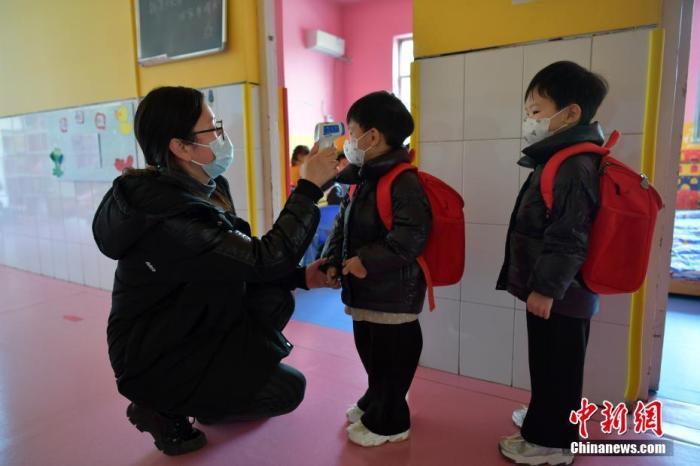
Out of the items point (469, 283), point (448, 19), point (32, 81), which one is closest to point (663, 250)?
point (469, 283)

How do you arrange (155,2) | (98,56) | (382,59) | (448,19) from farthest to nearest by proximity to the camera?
(382,59) < (98,56) < (155,2) < (448,19)

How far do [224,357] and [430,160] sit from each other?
119 centimetres

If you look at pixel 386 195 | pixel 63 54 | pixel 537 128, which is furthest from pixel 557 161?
pixel 63 54

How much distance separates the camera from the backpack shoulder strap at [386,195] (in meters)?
1.49

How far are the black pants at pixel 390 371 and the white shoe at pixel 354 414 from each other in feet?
0.31

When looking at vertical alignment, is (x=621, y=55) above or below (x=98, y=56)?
below

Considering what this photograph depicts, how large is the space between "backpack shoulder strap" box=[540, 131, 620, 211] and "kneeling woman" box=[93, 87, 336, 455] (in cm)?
63

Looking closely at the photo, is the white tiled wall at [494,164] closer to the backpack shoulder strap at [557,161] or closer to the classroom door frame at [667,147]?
the classroom door frame at [667,147]

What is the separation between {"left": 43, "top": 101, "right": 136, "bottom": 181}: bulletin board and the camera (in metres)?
3.29

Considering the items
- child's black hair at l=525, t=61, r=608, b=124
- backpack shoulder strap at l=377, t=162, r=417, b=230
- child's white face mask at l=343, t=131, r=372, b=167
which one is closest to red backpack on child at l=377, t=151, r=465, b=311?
backpack shoulder strap at l=377, t=162, r=417, b=230

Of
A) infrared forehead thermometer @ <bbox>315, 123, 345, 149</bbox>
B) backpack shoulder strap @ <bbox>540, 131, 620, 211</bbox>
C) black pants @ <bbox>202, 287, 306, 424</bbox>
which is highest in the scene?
infrared forehead thermometer @ <bbox>315, 123, 345, 149</bbox>

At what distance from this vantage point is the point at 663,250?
179cm

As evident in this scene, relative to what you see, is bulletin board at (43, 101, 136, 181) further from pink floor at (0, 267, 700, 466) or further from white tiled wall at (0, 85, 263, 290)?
pink floor at (0, 267, 700, 466)

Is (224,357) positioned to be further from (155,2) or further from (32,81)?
(32,81)
